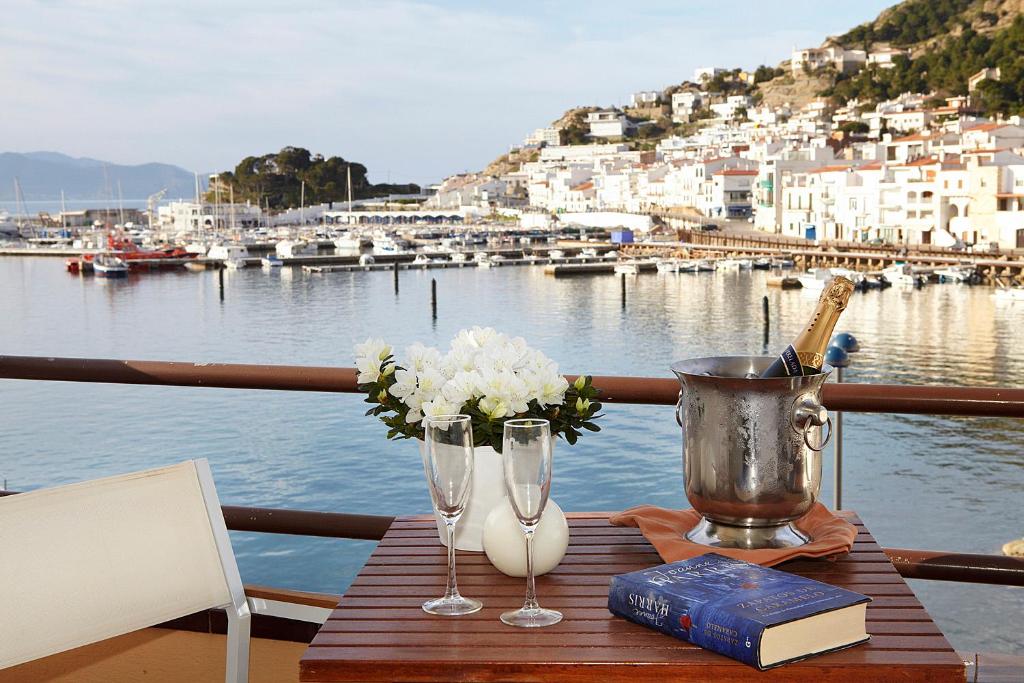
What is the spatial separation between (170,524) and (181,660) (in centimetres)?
78

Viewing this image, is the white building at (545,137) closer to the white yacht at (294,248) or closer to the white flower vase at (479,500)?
the white yacht at (294,248)

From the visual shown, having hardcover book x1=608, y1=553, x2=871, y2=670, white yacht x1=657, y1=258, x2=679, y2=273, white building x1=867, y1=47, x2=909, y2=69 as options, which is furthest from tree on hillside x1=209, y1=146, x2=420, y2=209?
hardcover book x1=608, y1=553, x2=871, y2=670

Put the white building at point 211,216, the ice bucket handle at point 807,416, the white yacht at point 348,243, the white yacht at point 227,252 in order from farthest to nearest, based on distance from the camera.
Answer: the white building at point 211,216 → the white yacht at point 348,243 → the white yacht at point 227,252 → the ice bucket handle at point 807,416

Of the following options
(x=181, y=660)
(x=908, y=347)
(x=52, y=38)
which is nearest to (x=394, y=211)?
(x=52, y=38)

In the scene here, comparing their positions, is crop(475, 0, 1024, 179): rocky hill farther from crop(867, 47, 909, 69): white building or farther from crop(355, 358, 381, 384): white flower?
crop(355, 358, 381, 384): white flower

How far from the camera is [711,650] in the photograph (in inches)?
37.4

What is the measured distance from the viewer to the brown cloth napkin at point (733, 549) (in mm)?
1175

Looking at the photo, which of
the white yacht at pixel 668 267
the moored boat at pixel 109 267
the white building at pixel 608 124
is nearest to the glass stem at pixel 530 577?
the white yacht at pixel 668 267

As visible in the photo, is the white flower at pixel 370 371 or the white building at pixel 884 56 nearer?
the white flower at pixel 370 371

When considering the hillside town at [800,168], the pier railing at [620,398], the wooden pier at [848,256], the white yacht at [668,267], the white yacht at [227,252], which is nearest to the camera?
the pier railing at [620,398]

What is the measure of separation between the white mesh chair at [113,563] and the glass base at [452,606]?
0.46 metres

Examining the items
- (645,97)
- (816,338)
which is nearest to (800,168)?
(816,338)

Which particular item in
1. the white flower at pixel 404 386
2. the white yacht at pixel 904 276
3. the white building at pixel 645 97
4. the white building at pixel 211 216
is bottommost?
the white yacht at pixel 904 276

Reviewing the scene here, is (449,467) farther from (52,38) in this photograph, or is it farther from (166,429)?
(52,38)
